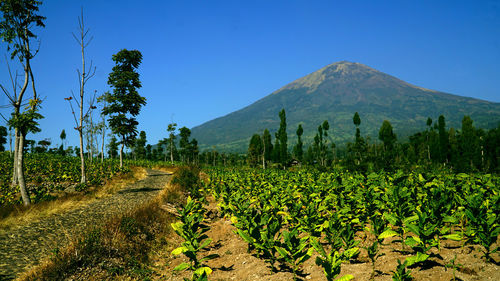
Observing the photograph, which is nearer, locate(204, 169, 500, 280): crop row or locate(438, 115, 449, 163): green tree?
locate(204, 169, 500, 280): crop row

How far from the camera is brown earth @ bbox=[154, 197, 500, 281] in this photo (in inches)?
159

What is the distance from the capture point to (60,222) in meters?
10.2

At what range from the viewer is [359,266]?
475 cm

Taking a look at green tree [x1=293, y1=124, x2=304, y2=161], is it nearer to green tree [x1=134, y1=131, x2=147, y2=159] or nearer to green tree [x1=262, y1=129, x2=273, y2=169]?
green tree [x1=262, y1=129, x2=273, y2=169]

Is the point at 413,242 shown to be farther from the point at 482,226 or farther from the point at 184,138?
the point at 184,138

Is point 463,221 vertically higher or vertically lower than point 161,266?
higher

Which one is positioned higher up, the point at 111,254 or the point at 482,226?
the point at 482,226

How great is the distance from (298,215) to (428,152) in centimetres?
9487

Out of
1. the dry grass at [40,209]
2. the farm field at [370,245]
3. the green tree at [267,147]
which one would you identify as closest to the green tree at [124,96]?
the dry grass at [40,209]

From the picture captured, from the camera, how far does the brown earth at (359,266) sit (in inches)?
159

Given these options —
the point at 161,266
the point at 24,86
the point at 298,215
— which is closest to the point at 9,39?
the point at 24,86

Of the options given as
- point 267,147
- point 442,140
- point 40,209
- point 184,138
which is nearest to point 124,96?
point 40,209

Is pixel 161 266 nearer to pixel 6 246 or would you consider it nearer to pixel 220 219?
pixel 220 219

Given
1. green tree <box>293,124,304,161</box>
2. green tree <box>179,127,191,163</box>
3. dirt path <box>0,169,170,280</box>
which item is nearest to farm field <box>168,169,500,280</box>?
dirt path <box>0,169,170,280</box>
